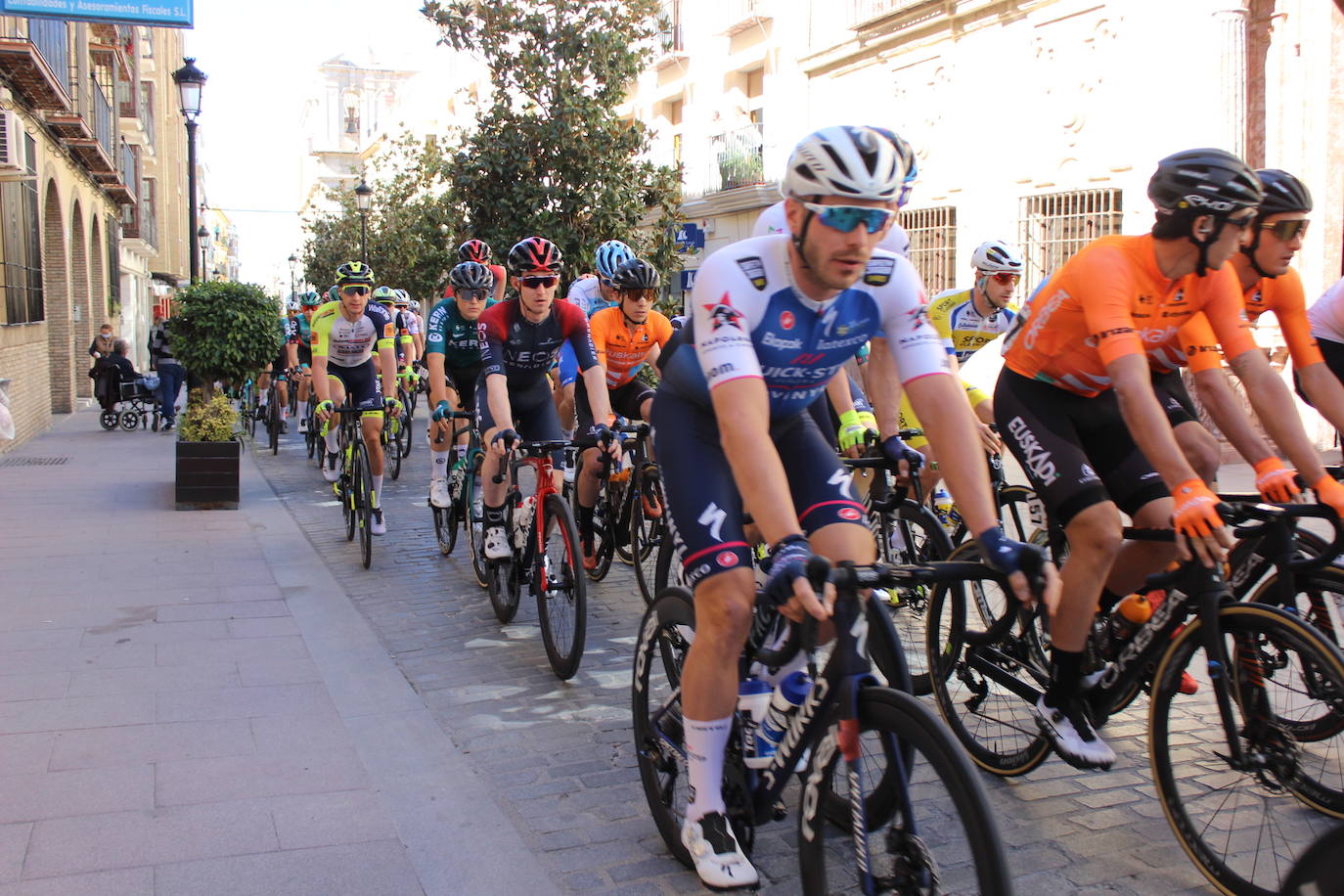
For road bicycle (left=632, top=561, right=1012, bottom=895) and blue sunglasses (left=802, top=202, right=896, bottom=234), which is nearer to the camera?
road bicycle (left=632, top=561, right=1012, bottom=895)

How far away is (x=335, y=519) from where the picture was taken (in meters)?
10.4

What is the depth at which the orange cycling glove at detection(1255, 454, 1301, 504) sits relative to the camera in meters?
3.59

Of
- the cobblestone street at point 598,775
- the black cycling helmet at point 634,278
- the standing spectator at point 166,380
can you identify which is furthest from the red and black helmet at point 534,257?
the standing spectator at point 166,380

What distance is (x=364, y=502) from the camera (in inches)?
322

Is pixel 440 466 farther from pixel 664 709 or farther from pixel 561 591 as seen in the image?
pixel 664 709

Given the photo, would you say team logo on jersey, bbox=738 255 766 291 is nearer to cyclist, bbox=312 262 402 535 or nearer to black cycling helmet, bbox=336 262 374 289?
cyclist, bbox=312 262 402 535

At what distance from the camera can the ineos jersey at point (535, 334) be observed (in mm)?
6547

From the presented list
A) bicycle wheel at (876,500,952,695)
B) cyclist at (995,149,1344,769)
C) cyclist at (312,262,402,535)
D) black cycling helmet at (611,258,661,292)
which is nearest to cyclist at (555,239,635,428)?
black cycling helmet at (611,258,661,292)

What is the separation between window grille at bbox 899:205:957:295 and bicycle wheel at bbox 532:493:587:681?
1436cm

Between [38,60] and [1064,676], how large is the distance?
54.7 ft

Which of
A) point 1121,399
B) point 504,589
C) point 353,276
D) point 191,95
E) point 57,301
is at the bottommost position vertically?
point 504,589

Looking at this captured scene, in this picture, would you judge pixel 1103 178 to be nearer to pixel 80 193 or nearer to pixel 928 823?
pixel 928 823

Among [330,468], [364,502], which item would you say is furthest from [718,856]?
[330,468]

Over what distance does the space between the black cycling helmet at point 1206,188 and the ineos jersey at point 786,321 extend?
94 cm
